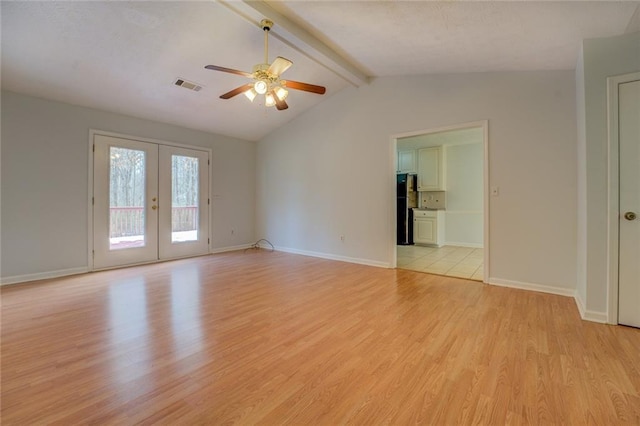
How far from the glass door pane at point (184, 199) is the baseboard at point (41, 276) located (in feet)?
4.62

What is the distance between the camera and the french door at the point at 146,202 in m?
4.41

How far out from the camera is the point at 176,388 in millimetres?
1579

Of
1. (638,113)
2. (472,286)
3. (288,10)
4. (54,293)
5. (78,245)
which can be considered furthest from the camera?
(78,245)

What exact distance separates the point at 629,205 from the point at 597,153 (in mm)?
500

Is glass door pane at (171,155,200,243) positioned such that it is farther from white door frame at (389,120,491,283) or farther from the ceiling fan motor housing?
white door frame at (389,120,491,283)

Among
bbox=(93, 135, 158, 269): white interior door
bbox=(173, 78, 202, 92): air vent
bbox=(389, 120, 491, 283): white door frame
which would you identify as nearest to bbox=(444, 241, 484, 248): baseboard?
bbox=(389, 120, 491, 283): white door frame

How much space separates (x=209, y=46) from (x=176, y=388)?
11.4 ft

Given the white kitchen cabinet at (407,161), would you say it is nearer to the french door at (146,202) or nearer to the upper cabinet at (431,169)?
the upper cabinet at (431,169)

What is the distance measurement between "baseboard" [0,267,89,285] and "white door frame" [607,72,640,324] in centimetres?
627

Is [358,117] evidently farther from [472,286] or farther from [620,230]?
[620,230]

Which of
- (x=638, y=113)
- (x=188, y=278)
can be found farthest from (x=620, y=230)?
(x=188, y=278)

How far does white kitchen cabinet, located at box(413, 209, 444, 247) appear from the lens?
657 cm

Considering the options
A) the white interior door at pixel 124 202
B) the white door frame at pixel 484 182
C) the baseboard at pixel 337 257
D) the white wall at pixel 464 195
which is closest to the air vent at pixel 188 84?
the white interior door at pixel 124 202

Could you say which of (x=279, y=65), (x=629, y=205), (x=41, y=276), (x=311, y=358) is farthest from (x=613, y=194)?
(x=41, y=276)
